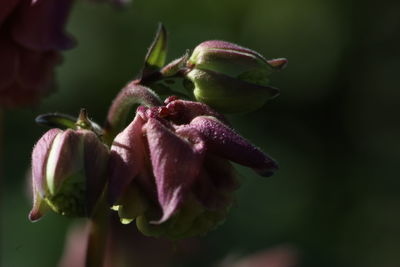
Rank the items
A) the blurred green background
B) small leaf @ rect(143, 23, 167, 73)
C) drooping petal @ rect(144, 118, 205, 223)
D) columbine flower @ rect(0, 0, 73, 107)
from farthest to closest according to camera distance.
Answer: the blurred green background, columbine flower @ rect(0, 0, 73, 107), small leaf @ rect(143, 23, 167, 73), drooping petal @ rect(144, 118, 205, 223)

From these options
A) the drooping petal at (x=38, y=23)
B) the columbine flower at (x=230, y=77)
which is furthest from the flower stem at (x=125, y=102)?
the drooping petal at (x=38, y=23)

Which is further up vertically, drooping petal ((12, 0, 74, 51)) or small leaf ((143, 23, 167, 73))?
small leaf ((143, 23, 167, 73))

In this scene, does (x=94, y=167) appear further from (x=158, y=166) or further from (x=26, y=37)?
(x=26, y=37)

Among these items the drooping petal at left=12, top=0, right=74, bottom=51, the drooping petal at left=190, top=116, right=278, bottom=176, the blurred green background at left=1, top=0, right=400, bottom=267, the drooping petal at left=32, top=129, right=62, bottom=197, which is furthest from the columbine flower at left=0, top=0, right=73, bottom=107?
the blurred green background at left=1, top=0, right=400, bottom=267

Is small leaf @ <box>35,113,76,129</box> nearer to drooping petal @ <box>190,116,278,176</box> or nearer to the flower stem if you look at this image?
the flower stem

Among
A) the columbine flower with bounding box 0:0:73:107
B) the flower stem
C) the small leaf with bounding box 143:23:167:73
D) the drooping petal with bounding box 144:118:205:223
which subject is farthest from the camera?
the columbine flower with bounding box 0:0:73:107

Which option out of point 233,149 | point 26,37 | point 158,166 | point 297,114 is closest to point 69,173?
point 158,166

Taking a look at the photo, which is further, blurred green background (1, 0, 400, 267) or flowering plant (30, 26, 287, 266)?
blurred green background (1, 0, 400, 267)

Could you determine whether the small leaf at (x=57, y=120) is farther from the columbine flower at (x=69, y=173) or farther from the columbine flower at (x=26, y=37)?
the columbine flower at (x=26, y=37)
